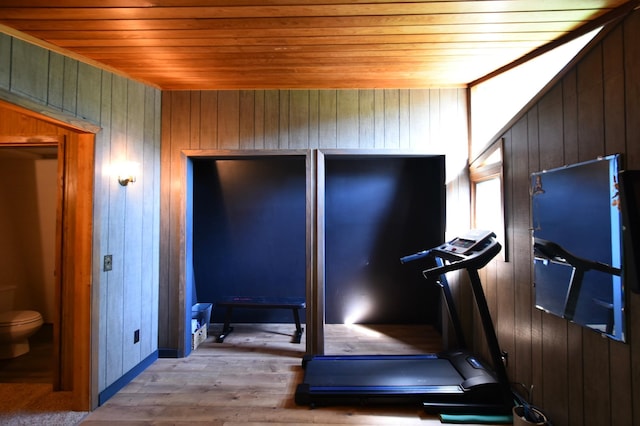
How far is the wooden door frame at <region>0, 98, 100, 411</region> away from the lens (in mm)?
2174

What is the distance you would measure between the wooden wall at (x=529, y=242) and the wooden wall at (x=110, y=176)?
3261 mm

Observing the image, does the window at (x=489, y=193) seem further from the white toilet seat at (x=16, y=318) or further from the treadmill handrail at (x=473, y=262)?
the white toilet seat at (x=16, y=318)

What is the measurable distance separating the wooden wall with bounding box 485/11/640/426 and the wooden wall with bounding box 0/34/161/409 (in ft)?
10.7

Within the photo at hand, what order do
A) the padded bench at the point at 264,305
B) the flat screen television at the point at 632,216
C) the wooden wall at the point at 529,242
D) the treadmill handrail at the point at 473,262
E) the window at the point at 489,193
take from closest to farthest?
the flat screen television at the point at 632,216 → the wooden wall at the point at 529,242 → the treadmill handrail at the point at 473,262 → the window at the point at 489,193 → the padded bench at the point at 264,305

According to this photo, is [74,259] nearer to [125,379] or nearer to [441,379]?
[125,379]

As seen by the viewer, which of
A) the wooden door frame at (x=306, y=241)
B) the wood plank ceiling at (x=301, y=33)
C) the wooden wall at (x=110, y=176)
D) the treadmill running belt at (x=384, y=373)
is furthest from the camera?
the wooden door frame at (x=306, y=241)

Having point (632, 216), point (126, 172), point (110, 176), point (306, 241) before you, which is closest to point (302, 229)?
point (306, 241)

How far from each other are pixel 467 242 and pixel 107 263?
2967 mm

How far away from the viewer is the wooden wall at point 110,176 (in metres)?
1.92

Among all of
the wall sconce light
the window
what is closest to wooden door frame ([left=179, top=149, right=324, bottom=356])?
the wall sconce light

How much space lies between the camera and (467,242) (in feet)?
7.76

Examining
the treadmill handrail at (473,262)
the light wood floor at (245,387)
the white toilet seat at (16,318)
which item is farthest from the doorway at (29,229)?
the treadmill handrail at (473,262)

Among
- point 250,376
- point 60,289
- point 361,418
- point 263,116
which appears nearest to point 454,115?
point 263,116

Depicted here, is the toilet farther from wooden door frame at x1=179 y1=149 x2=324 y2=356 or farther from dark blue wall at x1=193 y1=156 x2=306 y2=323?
dark blue wall at x1=193 y1=156 x2=306 y2=323
